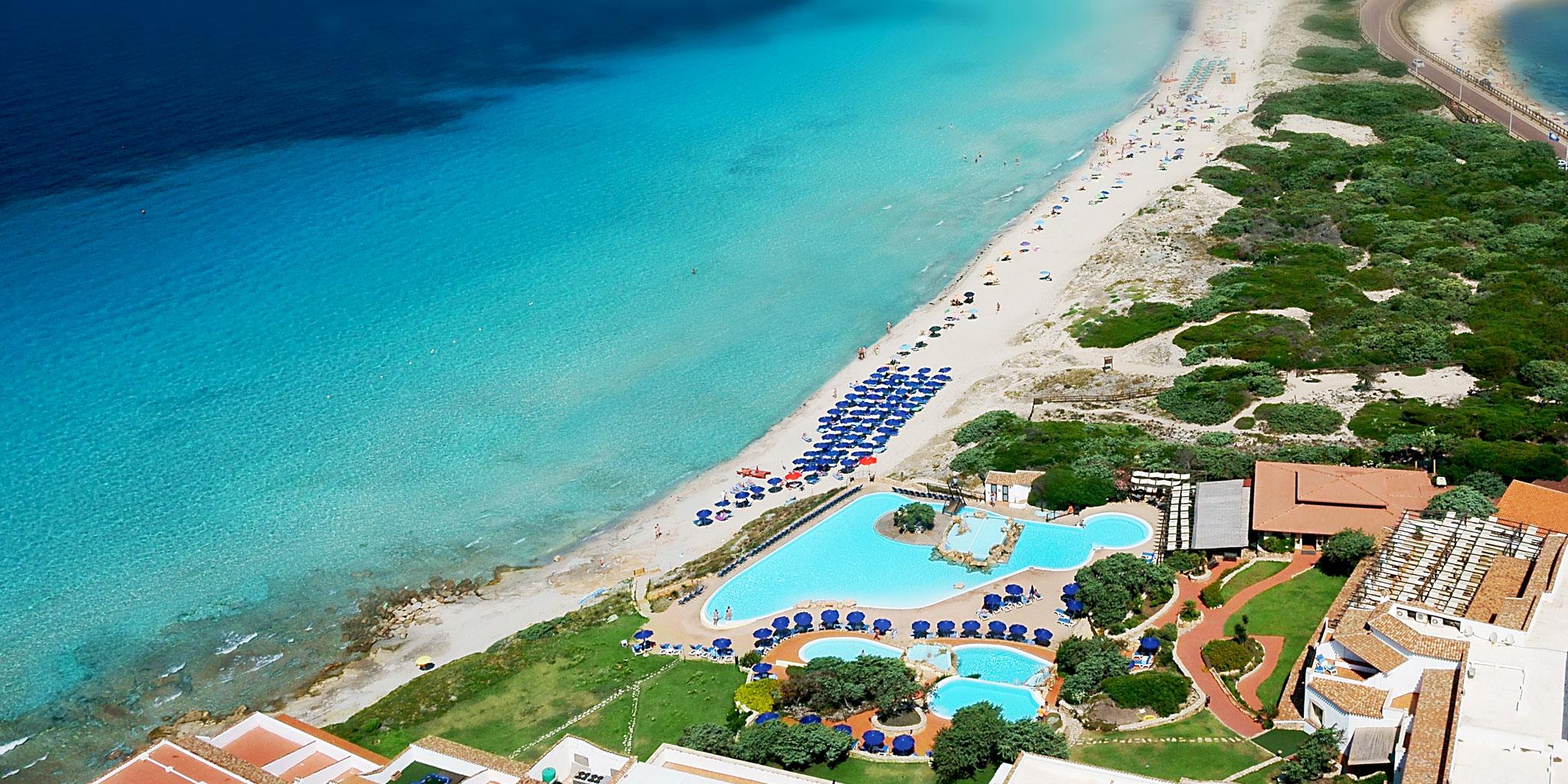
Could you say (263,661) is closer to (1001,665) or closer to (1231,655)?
(1001,665)

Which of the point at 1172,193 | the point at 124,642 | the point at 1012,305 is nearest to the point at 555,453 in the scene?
the point at 124,642

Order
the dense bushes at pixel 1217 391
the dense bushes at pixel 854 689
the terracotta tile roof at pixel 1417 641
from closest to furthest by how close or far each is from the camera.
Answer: the terracotta tile roof at pixel 1417 641 → the dense bushes at pixel 854 689 → the dense bushes at pixel 1217 391

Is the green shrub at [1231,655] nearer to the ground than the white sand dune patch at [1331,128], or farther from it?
nearer to the ground

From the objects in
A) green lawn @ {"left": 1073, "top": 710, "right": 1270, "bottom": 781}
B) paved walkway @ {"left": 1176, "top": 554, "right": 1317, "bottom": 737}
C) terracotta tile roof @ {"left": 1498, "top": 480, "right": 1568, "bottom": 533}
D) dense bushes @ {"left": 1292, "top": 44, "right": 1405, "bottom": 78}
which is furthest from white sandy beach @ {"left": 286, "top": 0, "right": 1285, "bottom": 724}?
terracotta tile roof @ {"left": 1498, "top": 480, "right": 1568, "bottom": 533}

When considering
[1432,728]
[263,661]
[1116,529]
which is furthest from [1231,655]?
[263,661]

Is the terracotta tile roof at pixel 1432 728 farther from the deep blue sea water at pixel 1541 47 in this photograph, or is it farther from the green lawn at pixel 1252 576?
the deep blue sea water at pixel 1541 47

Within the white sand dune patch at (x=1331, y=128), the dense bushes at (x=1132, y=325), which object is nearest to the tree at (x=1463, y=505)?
the dense bushes at (x=1132, y=325)
